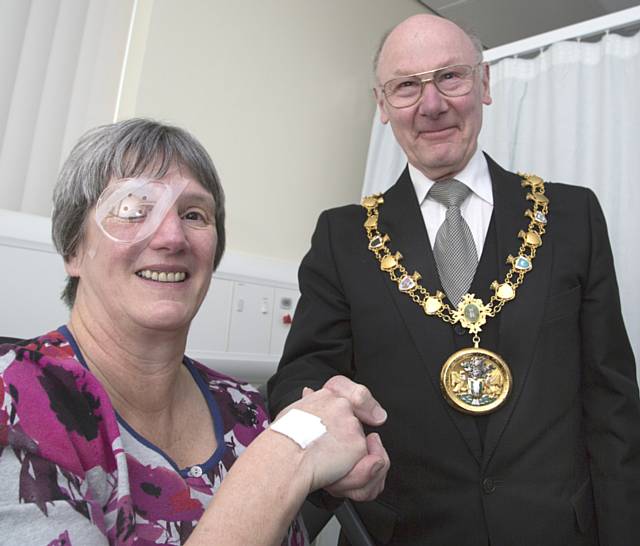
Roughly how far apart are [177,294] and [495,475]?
63 cm

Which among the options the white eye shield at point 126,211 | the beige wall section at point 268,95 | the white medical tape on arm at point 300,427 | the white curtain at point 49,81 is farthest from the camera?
the beige wall section at point 268,95

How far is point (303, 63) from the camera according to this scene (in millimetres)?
2104

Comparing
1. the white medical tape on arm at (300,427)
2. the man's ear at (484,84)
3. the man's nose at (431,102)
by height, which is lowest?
the white medical tape on arm at (300,427)

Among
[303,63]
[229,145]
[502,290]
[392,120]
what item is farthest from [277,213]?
[502,290]

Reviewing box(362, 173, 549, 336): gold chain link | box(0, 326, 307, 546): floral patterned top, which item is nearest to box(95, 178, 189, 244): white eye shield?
box(0, 326, 307, 546): floral patterned top

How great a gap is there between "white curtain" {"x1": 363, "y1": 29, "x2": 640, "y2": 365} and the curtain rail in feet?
0.11

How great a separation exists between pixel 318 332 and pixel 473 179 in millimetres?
469

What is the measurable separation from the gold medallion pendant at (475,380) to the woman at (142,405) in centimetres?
28

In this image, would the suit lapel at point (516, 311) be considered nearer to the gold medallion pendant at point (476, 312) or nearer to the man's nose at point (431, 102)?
the gold medallion pendant at point (476, 312)

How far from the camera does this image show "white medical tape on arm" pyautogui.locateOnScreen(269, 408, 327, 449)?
0.66 m

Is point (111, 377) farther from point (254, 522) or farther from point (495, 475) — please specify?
point (495, 475)

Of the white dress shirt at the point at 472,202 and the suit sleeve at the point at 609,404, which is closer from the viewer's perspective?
the suit sleeve at the point at 609,404

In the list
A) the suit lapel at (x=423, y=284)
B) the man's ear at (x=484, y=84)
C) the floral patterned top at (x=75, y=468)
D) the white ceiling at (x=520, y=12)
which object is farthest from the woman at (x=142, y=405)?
the white ceiling at (x=520, y=12)

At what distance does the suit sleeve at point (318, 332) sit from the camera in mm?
1059
